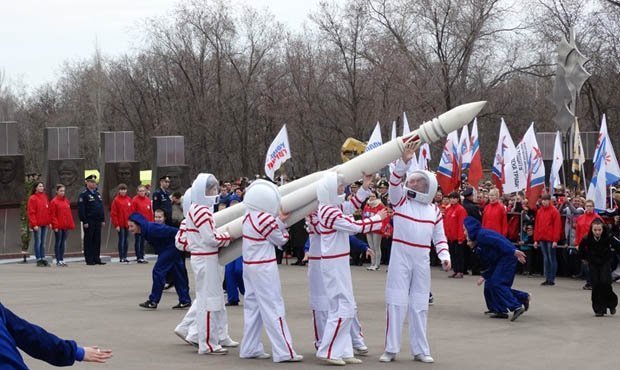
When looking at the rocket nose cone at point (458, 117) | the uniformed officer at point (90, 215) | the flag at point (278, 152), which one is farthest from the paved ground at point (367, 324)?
the flag at point (278, 152)

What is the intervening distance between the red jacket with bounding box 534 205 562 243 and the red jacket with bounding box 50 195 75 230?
10782 millimetres

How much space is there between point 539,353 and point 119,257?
54.8 ft

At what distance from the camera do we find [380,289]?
66.9 feet

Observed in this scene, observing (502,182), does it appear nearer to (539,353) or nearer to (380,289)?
(380,289)

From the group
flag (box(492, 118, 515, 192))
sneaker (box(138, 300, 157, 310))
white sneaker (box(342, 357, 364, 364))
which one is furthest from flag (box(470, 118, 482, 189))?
white sneaker (box(342, 357, 364, 364))

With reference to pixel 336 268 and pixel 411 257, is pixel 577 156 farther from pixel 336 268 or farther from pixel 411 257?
pixel 336 268

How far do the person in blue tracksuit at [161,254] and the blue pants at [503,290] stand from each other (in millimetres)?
4598

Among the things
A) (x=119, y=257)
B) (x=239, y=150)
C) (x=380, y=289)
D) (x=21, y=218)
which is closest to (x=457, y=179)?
(x=380, y=289)

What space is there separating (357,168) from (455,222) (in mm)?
10757

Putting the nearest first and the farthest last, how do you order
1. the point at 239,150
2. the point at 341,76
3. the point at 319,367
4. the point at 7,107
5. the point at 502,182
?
1. the point at 319,367
2. the point at 502,182
3. the point at 341,76
4. the point at 239,150
5. the point at 7,107

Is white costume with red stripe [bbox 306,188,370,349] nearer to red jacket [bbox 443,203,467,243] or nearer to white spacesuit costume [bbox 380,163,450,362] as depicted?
white spacesuit costume [bbox 380,163,450,362]

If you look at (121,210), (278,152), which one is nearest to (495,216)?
(278,152)

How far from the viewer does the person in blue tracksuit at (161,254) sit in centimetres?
1602

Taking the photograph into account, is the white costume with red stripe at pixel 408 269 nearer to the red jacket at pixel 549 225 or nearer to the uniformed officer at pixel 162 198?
the red jacket at pixel 549 225
